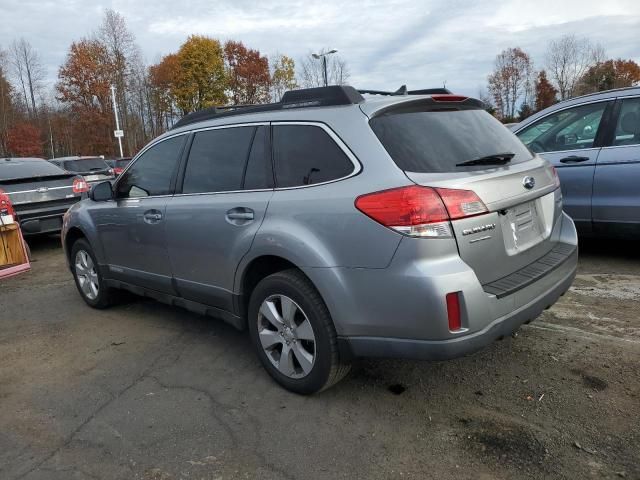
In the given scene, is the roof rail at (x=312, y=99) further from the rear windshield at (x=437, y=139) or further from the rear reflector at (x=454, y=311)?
the rear reflector at (x=454, y=311)

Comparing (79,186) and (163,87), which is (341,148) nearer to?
(79,186)

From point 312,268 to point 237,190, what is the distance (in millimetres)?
915

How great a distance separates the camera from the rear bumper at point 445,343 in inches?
101

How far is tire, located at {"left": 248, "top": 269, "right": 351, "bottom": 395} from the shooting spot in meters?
2.90

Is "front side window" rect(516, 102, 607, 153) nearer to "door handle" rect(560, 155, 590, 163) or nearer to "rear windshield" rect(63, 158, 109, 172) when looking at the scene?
"door handle" rect(560, 155, 590, 163)

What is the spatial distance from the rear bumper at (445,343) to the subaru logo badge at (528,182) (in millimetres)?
619

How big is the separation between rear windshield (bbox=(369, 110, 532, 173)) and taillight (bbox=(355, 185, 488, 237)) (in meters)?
0.18

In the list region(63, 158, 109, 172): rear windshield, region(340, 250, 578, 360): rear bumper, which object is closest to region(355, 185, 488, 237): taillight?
region(340, 250, 578, 360): rear bumper

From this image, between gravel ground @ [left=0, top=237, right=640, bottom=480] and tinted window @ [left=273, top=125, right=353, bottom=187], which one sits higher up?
tinted window @ [left=273, top=125, right=353, bottom=187]

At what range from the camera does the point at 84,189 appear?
356 inches

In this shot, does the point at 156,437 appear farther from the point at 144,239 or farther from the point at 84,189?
the point at 84,189

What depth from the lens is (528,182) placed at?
119 inches

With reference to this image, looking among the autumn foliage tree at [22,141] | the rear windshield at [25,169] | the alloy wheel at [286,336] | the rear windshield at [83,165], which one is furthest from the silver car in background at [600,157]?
the autumn foliage tree at [22,141]

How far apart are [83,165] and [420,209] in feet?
47.8
